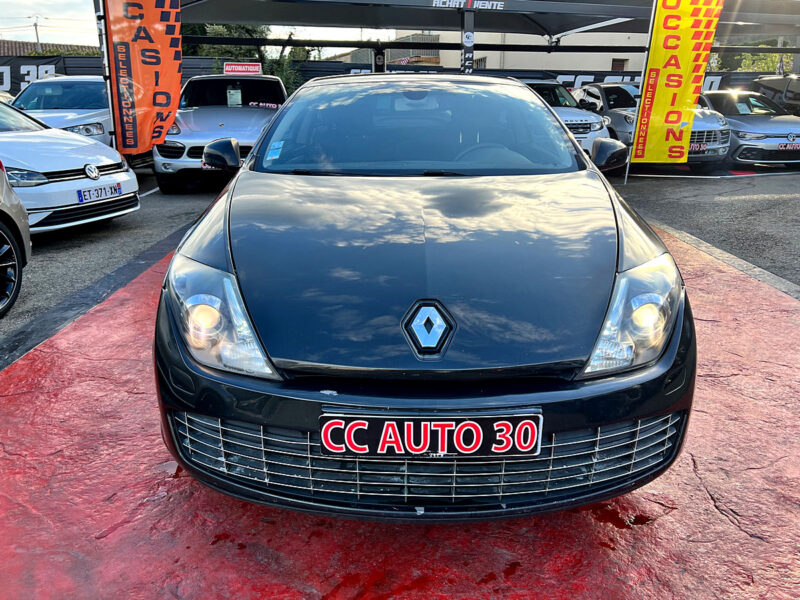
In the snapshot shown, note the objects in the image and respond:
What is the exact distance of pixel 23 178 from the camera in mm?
4957

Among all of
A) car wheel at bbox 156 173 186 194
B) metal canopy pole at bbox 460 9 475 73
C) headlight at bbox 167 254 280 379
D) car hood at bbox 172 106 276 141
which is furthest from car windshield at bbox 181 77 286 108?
headlight at bbox 167 254 280 379

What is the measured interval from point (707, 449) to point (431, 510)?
1285mm

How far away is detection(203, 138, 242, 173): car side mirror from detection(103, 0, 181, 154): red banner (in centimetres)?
496

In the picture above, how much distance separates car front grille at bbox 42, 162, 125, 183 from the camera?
5.10 m

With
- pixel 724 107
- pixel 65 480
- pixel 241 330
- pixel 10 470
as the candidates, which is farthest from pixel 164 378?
pixel 724 107

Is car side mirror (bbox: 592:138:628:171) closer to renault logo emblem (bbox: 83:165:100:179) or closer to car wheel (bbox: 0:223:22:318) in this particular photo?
car wheel (bbox: 0:223:22:318)

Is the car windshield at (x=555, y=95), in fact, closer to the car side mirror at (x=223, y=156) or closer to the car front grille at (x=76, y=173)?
the car front grille at (x=76, y=173)

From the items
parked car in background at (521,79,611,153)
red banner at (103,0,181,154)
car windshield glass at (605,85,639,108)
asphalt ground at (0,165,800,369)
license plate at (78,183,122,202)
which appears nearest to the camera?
asphalt ground at (0,165,800,369)

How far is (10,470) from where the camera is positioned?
7.16 feet

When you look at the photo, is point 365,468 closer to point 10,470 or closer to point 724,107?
point 10,470

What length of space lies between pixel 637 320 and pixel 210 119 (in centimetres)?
728

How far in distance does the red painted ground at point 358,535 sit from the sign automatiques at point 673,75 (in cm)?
642

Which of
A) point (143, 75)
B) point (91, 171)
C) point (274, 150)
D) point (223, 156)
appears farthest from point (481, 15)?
point (274, 150)

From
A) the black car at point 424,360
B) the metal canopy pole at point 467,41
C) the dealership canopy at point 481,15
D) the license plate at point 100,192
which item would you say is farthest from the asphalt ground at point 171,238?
the dealership canopy at point 481,15
